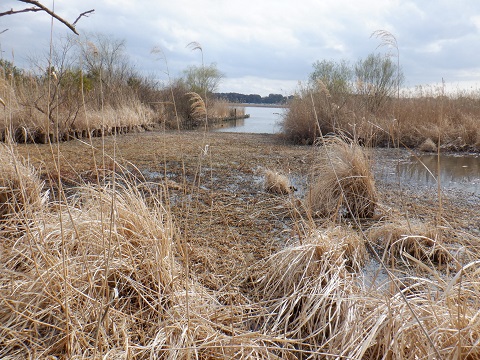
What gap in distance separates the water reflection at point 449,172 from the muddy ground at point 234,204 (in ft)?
1.34

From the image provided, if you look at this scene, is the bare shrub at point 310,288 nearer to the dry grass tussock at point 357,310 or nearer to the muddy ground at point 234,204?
the dry grass tussock at point 357,310

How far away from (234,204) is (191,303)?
2.29 meters

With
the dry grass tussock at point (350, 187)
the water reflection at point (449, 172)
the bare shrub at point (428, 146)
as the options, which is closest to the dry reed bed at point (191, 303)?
the dry grass tussock at point (350, 187)

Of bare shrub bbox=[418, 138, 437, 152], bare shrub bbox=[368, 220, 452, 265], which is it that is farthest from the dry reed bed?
bare shrub bbox=[418, 138, 437, 152]

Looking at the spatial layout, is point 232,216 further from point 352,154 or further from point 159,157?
point 159,157

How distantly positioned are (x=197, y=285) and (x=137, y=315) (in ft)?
1.20

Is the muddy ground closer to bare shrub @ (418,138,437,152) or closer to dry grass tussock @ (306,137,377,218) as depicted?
dry grass tussock @ (306,137,377,218)

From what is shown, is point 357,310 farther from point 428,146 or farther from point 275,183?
point 428,146

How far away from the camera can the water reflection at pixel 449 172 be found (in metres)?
5.74

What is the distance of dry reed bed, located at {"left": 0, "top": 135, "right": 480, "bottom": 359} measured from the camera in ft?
4.76

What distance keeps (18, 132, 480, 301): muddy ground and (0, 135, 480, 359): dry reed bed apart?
0.10 m

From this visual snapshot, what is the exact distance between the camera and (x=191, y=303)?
1.83 m

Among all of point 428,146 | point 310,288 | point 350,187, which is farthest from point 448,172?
point 310,288

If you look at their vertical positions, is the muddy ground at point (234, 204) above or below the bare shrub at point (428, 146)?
below
